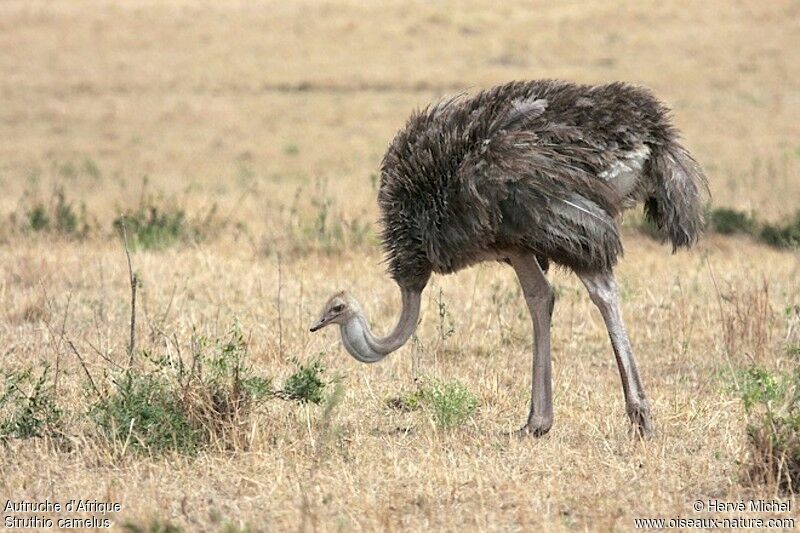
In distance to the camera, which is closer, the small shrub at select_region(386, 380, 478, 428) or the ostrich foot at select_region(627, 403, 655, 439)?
the ostrich foot at select_region(627, 403, 655, 439)

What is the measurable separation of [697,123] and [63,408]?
18.1 m

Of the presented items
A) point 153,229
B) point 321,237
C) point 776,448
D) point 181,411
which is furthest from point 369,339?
point 153,229

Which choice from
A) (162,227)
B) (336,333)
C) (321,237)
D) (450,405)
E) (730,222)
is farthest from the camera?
(730,222)

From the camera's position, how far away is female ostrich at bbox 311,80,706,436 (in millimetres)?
6668

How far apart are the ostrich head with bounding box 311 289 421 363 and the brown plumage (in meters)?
0.16

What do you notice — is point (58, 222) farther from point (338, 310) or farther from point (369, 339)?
point (369, 339)

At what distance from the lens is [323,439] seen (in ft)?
21.5

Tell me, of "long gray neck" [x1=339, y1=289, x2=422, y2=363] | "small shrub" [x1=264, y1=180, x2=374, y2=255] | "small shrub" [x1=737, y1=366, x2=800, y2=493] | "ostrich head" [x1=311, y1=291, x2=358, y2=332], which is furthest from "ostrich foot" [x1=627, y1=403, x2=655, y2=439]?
"small shrub" [x1=264, y1=180, x2=374, y2=255]

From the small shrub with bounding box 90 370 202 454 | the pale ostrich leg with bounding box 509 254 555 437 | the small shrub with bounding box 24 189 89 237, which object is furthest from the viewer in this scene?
the small shrub with bounding box 24 189 89 237

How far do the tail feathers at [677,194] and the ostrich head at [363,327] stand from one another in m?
1.37

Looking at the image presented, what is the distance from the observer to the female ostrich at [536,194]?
6.67m

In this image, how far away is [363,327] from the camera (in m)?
7.06

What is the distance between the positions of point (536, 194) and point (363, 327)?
46.4 inches

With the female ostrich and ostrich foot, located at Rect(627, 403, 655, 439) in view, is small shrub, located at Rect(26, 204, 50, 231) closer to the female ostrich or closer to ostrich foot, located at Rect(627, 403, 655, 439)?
the female ostrich
